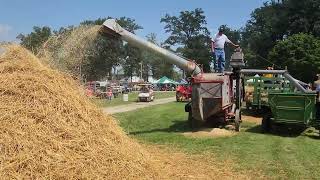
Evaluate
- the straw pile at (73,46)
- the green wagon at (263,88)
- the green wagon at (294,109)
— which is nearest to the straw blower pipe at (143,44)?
the straw pile at (73,46)

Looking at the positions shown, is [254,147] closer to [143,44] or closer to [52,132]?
[143,44]

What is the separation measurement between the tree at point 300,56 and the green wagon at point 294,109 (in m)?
37.3

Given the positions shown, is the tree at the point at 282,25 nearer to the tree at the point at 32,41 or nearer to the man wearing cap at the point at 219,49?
the tree at the point at 32,41

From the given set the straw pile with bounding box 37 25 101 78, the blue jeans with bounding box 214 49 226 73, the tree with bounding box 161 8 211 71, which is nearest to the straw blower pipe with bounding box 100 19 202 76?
the straw pile with bounding box 37 25 101 78

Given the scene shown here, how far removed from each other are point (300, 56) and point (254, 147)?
4362cm

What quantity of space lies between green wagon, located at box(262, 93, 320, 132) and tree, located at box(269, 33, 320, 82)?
1468 inches

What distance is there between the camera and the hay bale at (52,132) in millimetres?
7427

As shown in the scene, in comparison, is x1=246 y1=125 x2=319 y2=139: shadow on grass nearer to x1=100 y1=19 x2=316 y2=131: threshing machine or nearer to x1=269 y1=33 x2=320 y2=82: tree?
x1=100 y1=19 x2=316 y2=131: threshing machine

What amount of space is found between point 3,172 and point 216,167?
4594 millimetres

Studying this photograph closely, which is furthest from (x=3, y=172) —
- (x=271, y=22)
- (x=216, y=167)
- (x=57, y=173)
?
(x=271, y=22)

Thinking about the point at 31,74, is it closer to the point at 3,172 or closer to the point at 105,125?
the point at 105,125

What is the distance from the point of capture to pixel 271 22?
6544cm

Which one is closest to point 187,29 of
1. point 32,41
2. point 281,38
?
point 281,38

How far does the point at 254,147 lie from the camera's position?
13008 millimetres
